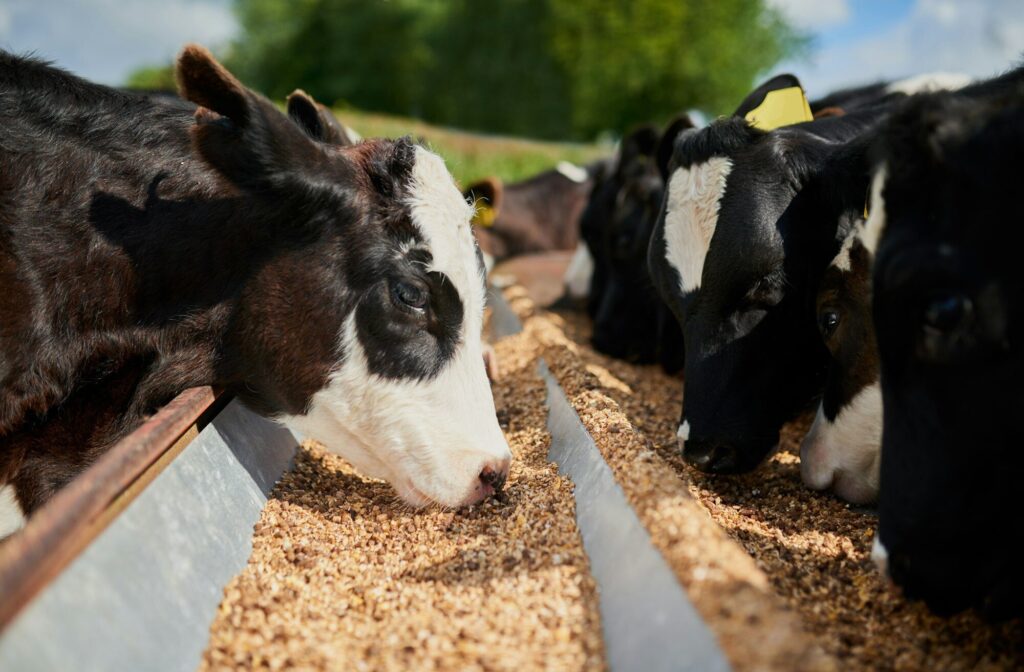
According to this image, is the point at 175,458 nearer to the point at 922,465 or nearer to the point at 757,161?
the point at 922,465

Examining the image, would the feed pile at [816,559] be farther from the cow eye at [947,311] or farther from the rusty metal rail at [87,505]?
the rusty metal rail at [87,505]

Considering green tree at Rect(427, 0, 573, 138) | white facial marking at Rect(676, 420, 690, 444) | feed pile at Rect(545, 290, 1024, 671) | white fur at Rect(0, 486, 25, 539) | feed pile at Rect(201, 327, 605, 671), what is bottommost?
white fur at Rect(0, 486, 25, 539)

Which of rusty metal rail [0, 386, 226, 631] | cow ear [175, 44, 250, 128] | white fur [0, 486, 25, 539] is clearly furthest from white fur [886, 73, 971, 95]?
white fur [0, 486, 25, 539]

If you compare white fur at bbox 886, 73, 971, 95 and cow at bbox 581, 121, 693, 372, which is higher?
white fur at bbox 886, 73, 971, 95

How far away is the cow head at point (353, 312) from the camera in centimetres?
298

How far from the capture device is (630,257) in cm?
665

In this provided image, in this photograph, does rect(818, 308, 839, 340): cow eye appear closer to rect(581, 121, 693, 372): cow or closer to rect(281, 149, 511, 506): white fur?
rect(281, 149, 511, 506): white fur

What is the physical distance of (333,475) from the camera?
3467mm

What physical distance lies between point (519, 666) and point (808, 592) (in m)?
0.92

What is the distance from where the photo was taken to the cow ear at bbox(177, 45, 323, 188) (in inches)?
115

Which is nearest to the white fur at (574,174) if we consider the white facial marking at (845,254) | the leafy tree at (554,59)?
the white facial marking at (845,254)

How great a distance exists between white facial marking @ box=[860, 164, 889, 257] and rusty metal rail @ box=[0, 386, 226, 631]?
2088mm

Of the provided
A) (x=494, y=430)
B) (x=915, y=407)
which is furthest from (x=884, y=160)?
(x=494, y=430)

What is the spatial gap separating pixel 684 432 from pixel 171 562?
197cm
